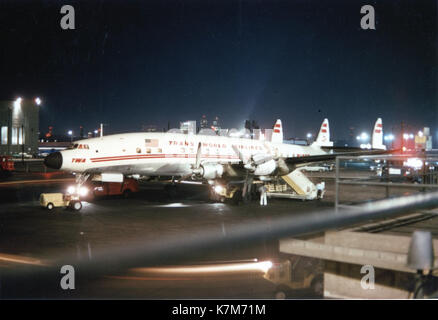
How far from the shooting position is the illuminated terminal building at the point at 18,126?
313 feet

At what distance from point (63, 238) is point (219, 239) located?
5151 mm

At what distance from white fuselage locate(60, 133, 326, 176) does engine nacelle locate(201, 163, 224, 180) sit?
1.29 metres

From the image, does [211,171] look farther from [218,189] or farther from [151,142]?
[151,142]

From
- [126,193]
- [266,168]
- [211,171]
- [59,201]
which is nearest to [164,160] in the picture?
[211,171]

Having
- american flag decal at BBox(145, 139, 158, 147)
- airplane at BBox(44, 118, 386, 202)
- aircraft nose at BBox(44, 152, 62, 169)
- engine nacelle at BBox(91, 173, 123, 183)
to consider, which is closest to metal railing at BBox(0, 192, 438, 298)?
airplane at BBox(44, 118, 386, 202)

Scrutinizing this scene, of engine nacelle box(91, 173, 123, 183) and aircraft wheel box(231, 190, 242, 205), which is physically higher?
engine nacelle box(91, 173, 123, 183)

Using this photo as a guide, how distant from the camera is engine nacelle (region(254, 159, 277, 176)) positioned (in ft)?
79.2

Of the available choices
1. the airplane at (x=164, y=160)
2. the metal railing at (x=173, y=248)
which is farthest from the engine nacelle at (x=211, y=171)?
the metal railing at (x=173, y=248)

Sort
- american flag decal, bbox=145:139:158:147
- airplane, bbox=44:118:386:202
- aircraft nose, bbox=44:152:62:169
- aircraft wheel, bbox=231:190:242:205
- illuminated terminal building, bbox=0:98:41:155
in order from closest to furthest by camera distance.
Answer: aircraft nose, bbox=44:152:62:169, airplane, bbox=44:118:386:202, aircraft wheel, bbox=231:190:242:205, american flag decal, bbox=145:139:158:147, illuminated terminal building, bbox=0:98:41:155

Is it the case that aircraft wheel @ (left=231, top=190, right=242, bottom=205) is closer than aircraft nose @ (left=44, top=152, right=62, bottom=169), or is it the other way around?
aircraft nose @ (left=44, top=152, right=62, bottom=169)

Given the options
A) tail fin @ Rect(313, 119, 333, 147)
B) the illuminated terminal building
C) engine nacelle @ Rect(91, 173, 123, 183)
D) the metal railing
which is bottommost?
the metal railing

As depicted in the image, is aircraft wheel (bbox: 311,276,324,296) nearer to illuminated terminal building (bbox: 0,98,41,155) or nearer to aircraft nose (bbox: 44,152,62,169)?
aircraft nose (bbox: 44,152,62,169)

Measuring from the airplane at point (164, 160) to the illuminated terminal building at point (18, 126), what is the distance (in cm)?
7680

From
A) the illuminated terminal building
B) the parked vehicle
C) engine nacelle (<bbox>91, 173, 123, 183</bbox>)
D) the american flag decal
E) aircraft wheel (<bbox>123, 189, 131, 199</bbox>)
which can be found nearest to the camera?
the parked vehicle
